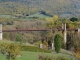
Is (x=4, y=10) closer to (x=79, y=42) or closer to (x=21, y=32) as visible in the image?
(x=21, y=32)

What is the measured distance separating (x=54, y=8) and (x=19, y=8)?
9325 millimetres

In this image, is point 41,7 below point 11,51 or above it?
below

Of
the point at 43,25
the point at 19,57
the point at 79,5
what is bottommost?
the point at 79,5

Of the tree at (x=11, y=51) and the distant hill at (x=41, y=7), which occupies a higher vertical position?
the tree at (x=11, y=51)

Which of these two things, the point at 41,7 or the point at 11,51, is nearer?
the point at 11,51

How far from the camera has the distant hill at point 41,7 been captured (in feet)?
275

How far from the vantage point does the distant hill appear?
83.9m

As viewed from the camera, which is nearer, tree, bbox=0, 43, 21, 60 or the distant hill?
tree, bbox=0, 43, 21, 60

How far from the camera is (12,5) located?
9206 centimetres

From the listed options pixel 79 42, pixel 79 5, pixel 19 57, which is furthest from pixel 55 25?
pixel 79 5

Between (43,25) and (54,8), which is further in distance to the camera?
(54,8)

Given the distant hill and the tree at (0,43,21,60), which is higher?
the tree at (0,43,21,60)

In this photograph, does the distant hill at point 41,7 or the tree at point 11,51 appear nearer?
the tree at point 11,51

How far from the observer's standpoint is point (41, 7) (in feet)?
305
